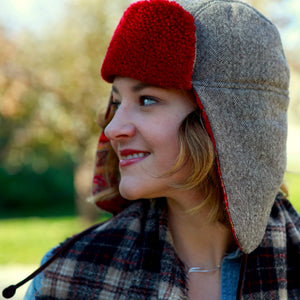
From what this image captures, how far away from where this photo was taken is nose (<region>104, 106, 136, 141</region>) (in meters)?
1.80

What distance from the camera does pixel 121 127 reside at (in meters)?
1.81

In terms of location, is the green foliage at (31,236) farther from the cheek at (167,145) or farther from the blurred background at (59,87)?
the cheek at (167,145)

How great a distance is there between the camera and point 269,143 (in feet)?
6.10

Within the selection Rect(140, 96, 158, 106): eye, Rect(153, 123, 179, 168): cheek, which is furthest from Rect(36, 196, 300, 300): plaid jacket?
Rect(140, 96, 158, 106): eye

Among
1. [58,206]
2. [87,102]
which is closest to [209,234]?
[87,102]

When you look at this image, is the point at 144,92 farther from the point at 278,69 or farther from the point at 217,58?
the point at 278,69

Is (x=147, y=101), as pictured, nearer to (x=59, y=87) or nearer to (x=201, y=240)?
(x=201, y=240)

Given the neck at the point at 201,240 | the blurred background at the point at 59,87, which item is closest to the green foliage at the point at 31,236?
the blurred background at the point at 59,87

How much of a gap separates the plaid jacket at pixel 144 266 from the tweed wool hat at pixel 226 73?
211 mm

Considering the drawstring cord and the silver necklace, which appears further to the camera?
the silver necklace

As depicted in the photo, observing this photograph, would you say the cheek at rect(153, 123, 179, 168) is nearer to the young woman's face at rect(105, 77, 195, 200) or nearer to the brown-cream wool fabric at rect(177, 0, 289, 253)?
the young woman's face at rect(105, 77, 195, 200)

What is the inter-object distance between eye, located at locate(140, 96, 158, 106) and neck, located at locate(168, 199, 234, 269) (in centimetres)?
52

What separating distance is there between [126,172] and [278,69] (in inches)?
32.5

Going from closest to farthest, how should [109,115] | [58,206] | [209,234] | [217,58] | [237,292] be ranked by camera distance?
[217,58] < [237,292] < [209,234] < [109,115] < [58,206]
